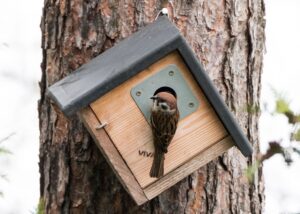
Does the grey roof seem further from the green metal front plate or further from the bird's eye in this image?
the bird's eye

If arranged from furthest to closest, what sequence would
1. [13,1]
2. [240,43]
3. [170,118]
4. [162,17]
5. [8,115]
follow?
1. [13,1]
2. [8,115]
3. [240,43]
4. [162,17]
5. [170,118]

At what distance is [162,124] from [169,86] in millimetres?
178

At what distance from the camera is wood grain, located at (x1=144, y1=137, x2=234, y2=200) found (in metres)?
3.64

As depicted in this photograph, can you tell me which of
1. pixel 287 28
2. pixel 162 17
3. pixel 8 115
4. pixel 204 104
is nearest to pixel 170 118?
pixel 204 104

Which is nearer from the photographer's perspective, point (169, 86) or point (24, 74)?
point (169, 86)

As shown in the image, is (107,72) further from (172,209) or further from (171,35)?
(172,209)

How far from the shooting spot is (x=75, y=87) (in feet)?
11.7

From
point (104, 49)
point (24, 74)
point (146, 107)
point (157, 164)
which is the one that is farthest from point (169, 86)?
point (24, 74)

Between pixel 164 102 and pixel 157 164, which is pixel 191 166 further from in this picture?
pixel 164 102

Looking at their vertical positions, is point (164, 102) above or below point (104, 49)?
below

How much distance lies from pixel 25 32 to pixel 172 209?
3.71 meters

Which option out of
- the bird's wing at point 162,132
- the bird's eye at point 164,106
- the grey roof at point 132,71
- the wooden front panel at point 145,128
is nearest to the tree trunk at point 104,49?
the grey roof at point 132,71

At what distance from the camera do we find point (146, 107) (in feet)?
11.6

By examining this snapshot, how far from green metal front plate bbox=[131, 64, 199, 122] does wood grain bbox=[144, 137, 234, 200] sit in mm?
185
